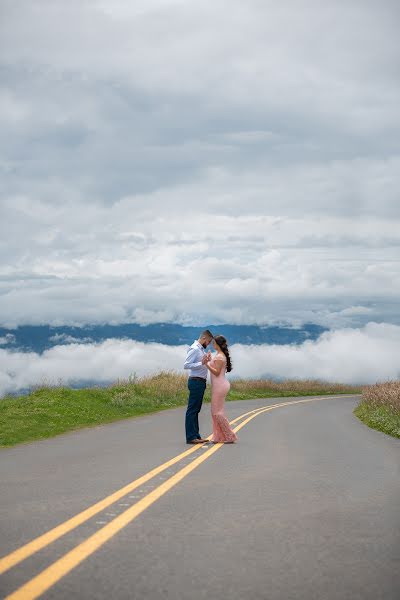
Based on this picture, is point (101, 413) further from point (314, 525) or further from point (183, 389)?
point (314, 525)

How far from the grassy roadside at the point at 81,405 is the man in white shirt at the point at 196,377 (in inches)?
161

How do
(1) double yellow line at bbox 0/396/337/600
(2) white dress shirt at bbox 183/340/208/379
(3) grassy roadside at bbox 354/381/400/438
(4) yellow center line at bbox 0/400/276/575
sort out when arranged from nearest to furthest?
(1) double yellow line at bbox 0/396/337/600 < (4) yellow center line at bbox 0/400/276/575 < (2) white dress shirt at bbox 183/340/208/379 < (3) grassy roadside at bbox 354/381/400/438

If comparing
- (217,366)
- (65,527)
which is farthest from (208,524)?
(217,366)

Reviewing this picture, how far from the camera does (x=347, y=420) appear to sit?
24.1 meters

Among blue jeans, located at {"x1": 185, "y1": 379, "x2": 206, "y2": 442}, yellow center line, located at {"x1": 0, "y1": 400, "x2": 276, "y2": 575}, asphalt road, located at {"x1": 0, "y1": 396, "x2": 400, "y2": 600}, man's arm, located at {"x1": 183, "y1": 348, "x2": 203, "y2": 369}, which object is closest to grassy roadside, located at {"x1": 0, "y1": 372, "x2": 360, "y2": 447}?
blue jeans, located at {"x1": 185, "y1": 379, "x2": 206, "y2": 442}

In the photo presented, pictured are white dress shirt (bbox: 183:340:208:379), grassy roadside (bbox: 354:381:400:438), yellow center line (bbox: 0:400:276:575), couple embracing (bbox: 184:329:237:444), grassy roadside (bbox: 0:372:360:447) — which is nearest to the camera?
yellow center line (bbox: 0:400:276:575)

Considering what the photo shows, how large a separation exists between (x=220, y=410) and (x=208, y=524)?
316 inches

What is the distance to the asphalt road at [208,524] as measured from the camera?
16.5 ft

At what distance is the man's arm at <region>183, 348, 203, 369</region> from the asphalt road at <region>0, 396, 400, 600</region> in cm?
170

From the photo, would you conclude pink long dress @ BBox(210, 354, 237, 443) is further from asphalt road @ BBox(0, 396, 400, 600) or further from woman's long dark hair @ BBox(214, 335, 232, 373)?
asphalt road @ BBox(0, 396, 400, 600)

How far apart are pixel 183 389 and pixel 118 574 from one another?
32812 millimetres

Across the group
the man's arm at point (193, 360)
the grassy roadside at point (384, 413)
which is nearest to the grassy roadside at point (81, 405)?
the man's arm at point (193, 360)

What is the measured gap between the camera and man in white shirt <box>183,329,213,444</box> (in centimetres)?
1484

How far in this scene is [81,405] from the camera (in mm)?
27484
